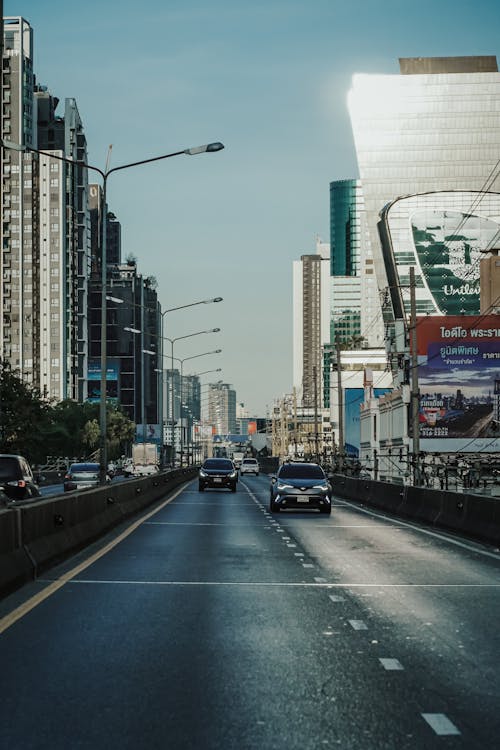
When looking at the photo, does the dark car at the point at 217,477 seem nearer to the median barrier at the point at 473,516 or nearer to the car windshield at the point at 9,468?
the car windshield at the point at 9,468

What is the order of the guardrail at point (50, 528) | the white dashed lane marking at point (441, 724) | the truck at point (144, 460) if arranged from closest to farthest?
the white dashed lane marking at point (441, 724) < the guardrail at point (50, 528) < the truck at point (144, 460)

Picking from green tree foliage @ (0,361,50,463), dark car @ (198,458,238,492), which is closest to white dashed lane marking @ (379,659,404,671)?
dark car @ (198,458,238,492)

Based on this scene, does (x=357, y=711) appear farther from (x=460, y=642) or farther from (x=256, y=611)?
(x=256, y=611)

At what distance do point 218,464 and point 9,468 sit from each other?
101ft

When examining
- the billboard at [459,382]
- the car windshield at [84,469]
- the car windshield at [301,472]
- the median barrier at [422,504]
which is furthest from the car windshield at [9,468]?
the billboard at [459,382]

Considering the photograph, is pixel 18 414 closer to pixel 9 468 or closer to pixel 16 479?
pixel 9 468

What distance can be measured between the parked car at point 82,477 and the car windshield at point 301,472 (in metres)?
13.0

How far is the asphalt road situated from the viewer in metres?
6.80

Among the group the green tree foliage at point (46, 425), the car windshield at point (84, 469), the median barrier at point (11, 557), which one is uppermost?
the green tree foliage at point (46, 425)

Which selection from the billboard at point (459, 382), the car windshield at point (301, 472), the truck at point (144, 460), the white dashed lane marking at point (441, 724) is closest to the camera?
the white dashed lane marking at point (441, 724)

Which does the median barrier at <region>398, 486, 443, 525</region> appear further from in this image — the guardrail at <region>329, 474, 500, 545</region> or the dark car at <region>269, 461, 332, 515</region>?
the dark car at <region>269, 461, 332, 515</region>

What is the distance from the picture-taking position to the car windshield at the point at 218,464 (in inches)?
2307

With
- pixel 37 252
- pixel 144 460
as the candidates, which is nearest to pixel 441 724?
pixel 144 460

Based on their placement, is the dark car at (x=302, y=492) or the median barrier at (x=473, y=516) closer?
the median barrier at (x=473, y=516)
